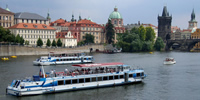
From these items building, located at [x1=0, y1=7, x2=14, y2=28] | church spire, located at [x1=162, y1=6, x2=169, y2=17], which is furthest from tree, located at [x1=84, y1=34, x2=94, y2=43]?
church spire, located at [x1=162, y1=6, x2=169, y2=17]

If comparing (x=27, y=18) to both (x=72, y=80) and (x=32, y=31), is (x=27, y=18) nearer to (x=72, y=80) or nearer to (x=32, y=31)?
(x=32, y=31)

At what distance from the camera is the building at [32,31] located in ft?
388

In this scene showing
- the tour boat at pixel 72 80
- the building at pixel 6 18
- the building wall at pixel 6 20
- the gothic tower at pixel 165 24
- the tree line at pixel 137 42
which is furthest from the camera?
the gothic tower at pixel 165 24

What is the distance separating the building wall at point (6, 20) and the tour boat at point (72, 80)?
85.3 m

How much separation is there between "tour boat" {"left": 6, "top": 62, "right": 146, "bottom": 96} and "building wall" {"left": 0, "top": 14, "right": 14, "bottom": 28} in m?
85.3

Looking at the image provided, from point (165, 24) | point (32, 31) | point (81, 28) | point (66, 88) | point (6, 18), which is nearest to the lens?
point (66, 88)

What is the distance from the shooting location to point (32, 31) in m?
122

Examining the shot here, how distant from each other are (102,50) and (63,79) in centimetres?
10319

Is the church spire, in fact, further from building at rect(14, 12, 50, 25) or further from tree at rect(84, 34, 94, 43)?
building at rect(14, 12, 50, 25)

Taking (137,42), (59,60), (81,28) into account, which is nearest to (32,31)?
(81,28)

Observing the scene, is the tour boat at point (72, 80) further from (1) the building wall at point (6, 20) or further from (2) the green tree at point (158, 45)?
(2) the green tree at point (158, 45)

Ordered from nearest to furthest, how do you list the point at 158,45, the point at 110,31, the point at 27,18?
1. the point at 27,18
2. the point at 158,45
3. the point at 110,31

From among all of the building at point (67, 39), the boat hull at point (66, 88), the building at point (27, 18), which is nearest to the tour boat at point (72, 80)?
the boat hull at point (66, 88)

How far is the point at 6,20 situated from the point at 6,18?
79cm
